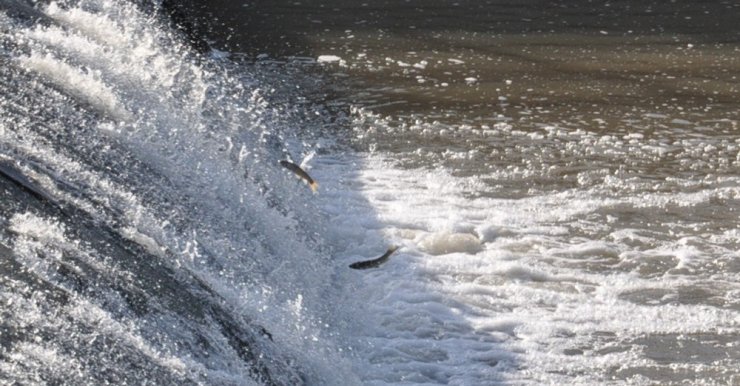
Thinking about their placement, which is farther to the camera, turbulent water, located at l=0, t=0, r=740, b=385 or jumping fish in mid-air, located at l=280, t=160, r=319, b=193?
jumping fish in mid-air, located at l=280, t=160, r=319, b=193

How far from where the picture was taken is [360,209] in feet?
13.7

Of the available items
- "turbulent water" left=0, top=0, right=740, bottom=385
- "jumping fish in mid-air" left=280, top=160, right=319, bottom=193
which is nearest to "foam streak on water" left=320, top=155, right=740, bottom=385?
"turbulent water" left=0, top=0, right=740, bottom=385

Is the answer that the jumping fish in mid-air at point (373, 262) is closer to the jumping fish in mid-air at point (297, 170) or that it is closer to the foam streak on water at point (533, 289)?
the foam streak on water at point (533, 289)

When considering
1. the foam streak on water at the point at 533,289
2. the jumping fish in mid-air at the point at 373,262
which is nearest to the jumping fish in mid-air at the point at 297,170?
the foam streak on water at the point at 533,289

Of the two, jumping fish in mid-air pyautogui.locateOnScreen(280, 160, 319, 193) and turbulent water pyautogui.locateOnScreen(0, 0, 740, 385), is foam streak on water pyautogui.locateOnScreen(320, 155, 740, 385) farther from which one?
jumping fish in mid-air pyautogui.locateOnScreen(280, 160, 319, 193)

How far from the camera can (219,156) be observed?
400 centimetres

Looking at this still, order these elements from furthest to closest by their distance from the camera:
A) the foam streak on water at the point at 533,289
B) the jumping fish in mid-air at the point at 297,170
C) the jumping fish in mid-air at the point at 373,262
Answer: the jumping fish in mid-air at the point at 297,170
the jumping fish in mid-air at the point at 373,262
the foam streak on water at the point at 533,289

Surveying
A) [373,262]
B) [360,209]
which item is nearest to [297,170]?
[360,209]

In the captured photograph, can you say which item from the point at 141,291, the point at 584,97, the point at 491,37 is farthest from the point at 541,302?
the point at 491,37

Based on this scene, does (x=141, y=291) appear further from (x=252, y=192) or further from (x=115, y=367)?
(x=252, y=192)

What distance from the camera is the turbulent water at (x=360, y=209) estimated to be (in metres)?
2.52

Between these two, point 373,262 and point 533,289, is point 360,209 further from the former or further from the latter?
point 533,289

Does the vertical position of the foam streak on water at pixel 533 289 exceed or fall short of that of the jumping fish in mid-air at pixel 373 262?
it falls short

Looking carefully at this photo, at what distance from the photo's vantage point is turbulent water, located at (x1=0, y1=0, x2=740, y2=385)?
2520mm
